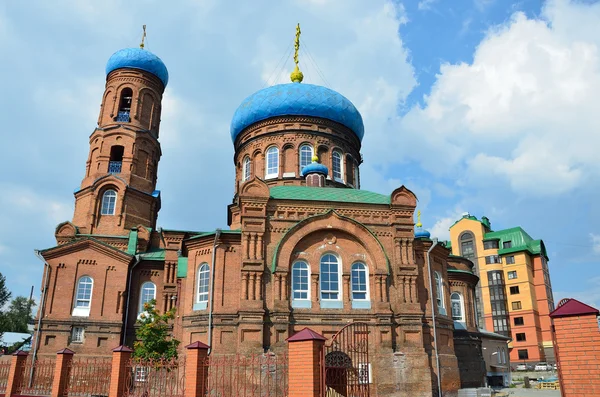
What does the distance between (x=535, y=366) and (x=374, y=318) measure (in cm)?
2707

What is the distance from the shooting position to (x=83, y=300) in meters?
18.4

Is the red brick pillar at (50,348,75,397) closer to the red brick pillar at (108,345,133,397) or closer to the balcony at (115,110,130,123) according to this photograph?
the red brick pillar at (108,345,133,397)

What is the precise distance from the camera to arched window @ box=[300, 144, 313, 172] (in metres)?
20.8

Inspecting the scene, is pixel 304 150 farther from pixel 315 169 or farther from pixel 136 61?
pixel 136 61

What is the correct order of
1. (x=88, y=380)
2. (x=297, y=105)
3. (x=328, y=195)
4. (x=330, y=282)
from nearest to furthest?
(x=88, y=380) → (x=330, y=282) → (x=328, y=195) → (x=297, y=105)

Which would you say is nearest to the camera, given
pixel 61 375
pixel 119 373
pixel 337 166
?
pixel 119 373

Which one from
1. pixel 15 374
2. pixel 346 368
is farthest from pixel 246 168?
pixel 346 368

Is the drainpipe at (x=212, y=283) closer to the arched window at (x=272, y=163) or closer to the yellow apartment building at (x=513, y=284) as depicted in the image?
the arched window at (x=272, y=163)

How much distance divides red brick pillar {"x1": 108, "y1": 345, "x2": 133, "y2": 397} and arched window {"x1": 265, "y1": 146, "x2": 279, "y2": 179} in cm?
1176

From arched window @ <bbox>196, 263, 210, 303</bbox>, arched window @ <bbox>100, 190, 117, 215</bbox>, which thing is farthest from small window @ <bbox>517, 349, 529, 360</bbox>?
arched window @ <bbox>100, 190, 117, 215</bbox>

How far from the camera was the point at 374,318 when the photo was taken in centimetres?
1443

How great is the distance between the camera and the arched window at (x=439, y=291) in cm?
1628

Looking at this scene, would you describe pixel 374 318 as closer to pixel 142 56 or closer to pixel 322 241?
pixel 322 241

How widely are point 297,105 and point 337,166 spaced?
127 inches
